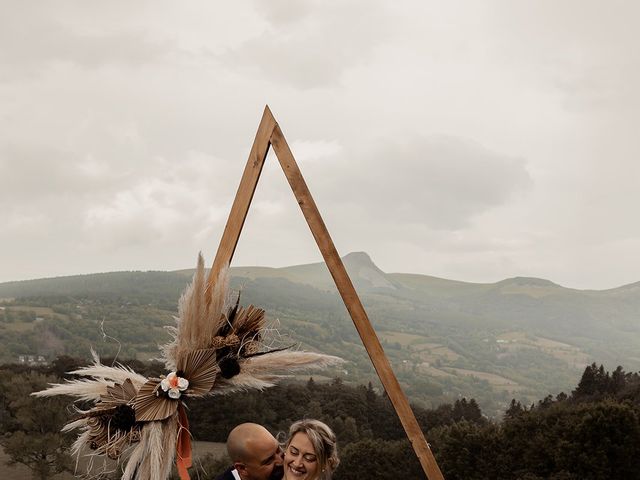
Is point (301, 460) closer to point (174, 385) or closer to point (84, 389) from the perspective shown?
point (174, 385)

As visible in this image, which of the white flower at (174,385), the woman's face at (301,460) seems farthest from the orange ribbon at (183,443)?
the woman's face at (301,460)

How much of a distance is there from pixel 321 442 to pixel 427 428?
64.6 m

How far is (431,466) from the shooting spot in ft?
15.1

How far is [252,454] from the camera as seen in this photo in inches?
145

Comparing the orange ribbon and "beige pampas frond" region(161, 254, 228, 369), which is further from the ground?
"beige pampas frond" region(161, 254, 228, 369)

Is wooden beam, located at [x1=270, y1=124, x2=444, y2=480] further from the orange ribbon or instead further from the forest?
the forest

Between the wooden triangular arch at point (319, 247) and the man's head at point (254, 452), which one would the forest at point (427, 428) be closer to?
the wooden triangular arch at point (319, 247)

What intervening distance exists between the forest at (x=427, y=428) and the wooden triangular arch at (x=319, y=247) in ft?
10.2

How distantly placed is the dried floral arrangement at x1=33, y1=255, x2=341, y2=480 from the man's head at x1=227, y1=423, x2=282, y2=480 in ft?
1.44

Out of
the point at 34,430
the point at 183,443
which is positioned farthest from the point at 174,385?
the point at 34,430

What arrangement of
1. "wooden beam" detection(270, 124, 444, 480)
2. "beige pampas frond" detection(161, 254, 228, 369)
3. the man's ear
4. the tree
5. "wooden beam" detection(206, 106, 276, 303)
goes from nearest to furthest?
1. the man's ear
2. "beige pampas frond" detection(161, 254, 228, 369)
3. "wooden beam" detection(270, 124, 444, 480)
4. "wooden beam" detection(206, 106, 276, 303)
5. the tree

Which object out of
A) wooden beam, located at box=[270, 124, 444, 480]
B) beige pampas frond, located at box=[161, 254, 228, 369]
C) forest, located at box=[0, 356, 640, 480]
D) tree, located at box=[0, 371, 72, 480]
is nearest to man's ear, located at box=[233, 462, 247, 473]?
beige pampas frond, located at box=[161, 254, 228, 369]

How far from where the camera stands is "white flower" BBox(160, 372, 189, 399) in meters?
4.02

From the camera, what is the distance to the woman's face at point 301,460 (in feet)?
11.8
